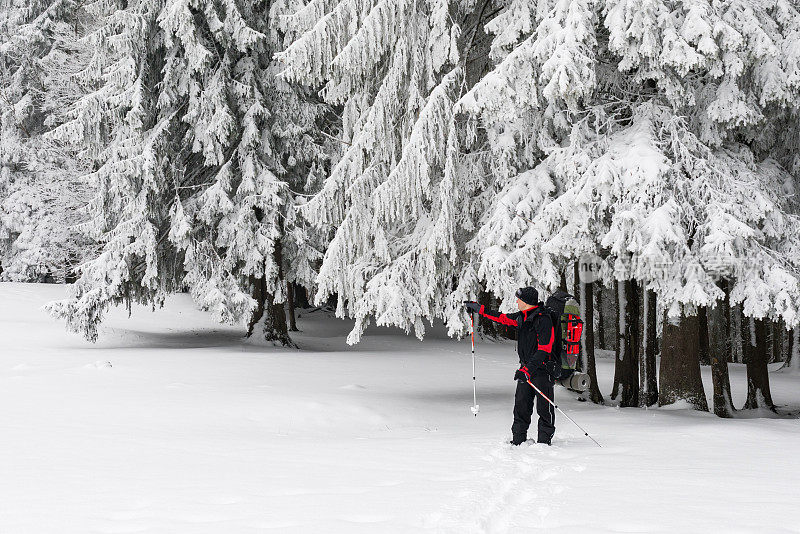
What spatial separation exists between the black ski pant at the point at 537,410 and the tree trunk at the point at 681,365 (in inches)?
149

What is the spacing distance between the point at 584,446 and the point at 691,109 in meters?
5.26

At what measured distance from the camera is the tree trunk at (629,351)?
13.8 meters

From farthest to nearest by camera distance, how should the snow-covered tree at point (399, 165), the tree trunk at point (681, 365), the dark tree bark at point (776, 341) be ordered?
the dark tree bark at point (776, 341), the tree trunk at point (681, 365), the snow-covered tree at point (399, 165)

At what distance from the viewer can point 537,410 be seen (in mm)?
7797

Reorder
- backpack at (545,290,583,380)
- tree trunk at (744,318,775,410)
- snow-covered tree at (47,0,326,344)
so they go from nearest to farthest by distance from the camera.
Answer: backpack at (545,290,583,380) < tree trunk at (744,318,775,410) < snow-covered tree at (47,0,326,344)

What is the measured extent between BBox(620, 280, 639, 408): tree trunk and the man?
638 cm

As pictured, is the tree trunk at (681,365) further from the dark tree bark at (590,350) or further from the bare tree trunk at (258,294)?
the bare tree trunk at (258,294)

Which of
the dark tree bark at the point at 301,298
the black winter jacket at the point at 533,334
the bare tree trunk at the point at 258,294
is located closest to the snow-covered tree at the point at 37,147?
the dark tree bark at the point at 301,298

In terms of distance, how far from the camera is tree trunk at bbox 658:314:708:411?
10.9m

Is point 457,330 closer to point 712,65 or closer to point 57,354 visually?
point 712,65

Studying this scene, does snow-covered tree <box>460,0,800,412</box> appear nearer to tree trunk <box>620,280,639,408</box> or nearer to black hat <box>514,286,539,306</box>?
black hat <box>514,286,539,306</box>

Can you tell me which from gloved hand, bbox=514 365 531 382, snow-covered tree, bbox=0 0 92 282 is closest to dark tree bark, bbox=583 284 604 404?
gloved hand, bbox=514 365 531 382

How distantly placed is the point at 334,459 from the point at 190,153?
13.7 metres

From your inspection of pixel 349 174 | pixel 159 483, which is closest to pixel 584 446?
pixel 159 483
